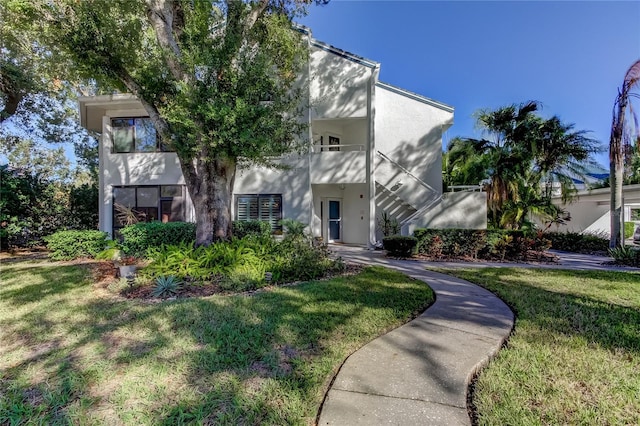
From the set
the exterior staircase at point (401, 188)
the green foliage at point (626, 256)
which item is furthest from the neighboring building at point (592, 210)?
the exterior staircase at point (401, 188)

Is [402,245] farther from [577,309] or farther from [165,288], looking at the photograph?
[165,288]

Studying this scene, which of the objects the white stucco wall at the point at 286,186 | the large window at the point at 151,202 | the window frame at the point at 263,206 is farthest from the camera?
the window frame at the point at 263,206

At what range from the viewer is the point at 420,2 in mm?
10797

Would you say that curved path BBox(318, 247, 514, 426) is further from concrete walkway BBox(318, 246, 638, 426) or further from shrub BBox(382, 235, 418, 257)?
shrub BBox(382, 235, 418, 257)

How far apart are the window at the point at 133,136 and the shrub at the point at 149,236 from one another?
169 inches

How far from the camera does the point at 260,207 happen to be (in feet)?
43.0

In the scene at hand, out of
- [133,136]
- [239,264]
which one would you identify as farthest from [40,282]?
[133,136]

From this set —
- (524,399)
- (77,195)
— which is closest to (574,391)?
(524,399)

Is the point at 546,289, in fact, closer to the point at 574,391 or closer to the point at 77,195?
the point at 574,391

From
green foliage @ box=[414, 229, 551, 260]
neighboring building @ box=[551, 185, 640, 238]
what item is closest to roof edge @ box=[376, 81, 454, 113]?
green foliage @ box=[414, 229, 551, 260]

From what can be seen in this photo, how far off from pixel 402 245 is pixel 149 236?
870 cm

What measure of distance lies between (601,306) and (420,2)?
1091cm

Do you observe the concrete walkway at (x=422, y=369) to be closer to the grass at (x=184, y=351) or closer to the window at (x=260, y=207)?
the grass at (x=184, y=351)

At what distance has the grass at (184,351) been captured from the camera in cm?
243
